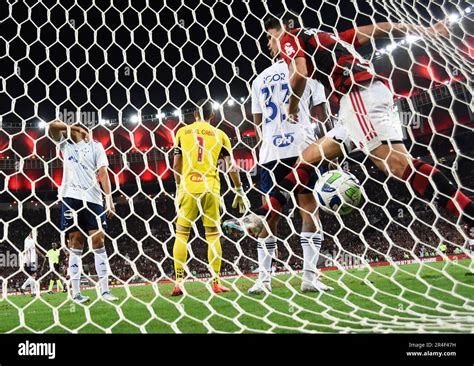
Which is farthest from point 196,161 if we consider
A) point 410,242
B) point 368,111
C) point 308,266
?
point 410,242

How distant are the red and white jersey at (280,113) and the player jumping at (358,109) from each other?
39 centimetres

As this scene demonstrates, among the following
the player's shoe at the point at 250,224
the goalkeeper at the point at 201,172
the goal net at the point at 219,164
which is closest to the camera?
the goal net at the point at 219,164

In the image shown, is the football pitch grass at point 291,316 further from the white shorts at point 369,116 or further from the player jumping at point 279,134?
the white shorts at point 369,116

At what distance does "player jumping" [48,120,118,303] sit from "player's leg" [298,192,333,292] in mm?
1263

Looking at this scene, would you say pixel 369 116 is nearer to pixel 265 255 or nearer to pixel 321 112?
pixel 321 112

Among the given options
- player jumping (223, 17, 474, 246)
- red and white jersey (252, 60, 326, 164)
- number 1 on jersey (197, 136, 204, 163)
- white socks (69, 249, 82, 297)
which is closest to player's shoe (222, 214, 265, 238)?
player jumping (223, 17, 474, 246)

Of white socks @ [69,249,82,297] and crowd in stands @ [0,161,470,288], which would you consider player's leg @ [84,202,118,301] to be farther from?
crowd in stands @ [0,161,470,288]

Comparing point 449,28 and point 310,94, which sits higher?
point 449,28

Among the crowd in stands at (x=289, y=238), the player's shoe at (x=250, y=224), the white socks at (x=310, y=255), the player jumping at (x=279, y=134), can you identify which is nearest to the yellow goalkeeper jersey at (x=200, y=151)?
the player jumping at (x=279, y=134)

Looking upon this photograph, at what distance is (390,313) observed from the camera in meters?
1.81

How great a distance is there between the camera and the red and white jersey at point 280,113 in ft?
9.57

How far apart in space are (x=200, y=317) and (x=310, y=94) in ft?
5.64

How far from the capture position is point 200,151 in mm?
3152

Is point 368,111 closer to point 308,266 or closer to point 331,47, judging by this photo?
point 331,47
